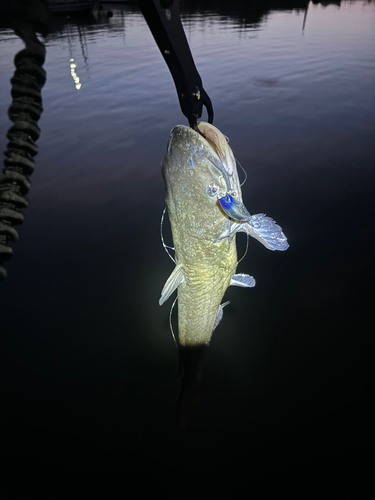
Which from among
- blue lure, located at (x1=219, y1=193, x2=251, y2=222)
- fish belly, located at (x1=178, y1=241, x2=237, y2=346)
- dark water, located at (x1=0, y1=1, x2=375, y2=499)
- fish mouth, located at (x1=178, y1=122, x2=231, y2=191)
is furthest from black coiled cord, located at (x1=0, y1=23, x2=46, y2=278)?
dark water, located at (x1=0, y1=1, x2=375, y2=499)

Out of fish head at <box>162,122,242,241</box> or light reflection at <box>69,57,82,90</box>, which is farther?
light reflection at <box>69,57,82,90</box>

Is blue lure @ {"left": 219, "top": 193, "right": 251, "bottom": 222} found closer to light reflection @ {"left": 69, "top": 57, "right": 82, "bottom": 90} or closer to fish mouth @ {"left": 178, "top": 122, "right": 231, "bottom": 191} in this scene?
fish mouth @ {"left": 178, "top": 122, "right": 231, "bottom": 191}

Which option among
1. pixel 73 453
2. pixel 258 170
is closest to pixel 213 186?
pixel 73 453

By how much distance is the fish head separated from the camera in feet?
6.75

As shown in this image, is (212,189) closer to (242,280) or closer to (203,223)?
(203,223)

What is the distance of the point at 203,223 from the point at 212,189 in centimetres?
33

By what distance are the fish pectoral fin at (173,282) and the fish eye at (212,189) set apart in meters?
0.79

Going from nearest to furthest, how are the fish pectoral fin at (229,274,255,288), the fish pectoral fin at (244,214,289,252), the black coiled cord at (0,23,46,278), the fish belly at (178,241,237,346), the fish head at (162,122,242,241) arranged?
the black coiled cord at (0,23,46,278), the fish head at (162,122,242,241), the fish pectoral fin at (244,214,289,252), the fish belly at (178,241,237,346), the fish pectoral fin at (229,274,255,288)

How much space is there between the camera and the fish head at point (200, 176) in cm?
206

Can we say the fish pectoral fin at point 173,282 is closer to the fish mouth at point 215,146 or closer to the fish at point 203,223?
the fish at point 203,223

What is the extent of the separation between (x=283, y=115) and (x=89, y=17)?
158 ft

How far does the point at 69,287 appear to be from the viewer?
522 centimetres

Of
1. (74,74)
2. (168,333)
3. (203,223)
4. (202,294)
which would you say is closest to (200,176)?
(203,223)

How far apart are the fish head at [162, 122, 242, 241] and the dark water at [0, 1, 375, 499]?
2693 millimetres
